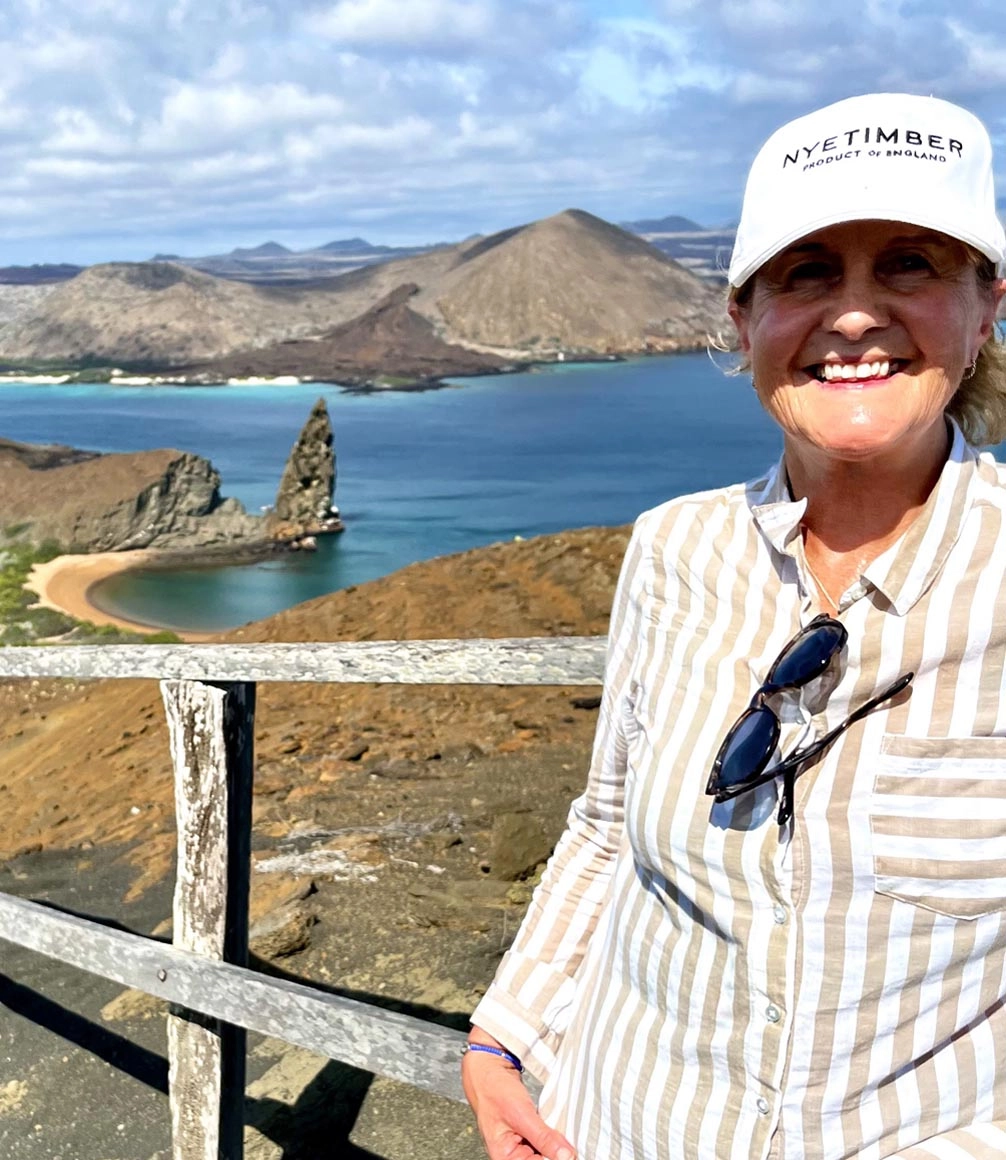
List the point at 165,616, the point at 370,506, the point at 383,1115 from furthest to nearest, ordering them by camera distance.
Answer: the point at 370,506, the point at 165,616, the point at 383,1115

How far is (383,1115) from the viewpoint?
302 cm

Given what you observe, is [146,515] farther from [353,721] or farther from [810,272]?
[810,272]

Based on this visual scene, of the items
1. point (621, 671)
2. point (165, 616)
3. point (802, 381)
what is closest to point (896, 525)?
point (802, 381)

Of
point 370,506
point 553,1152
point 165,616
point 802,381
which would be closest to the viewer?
point 802,381

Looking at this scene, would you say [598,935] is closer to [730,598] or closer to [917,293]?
[730,598]

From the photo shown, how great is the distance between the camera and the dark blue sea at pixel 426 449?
257 ft

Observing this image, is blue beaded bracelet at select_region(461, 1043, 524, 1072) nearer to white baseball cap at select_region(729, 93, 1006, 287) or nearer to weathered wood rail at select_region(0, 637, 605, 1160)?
weathered wood rail at select_region(0, 637, 605, 1160)

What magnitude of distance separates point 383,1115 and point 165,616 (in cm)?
6971

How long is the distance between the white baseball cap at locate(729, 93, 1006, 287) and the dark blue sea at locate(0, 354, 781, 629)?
220ft

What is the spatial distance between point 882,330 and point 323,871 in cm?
348

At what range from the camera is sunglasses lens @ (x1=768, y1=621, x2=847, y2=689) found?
1.22m

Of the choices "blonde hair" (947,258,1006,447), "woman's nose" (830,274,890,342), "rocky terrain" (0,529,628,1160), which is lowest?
"rocky terrain" (0,529,628,1160)

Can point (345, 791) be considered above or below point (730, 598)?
below

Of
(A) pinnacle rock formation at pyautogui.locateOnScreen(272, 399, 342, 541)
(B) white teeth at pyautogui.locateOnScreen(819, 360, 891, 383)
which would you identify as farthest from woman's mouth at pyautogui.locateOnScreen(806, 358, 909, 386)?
(A) pinnacle rock formation at pyautogui.locateOnScreen(272, 399, 342, 541)
